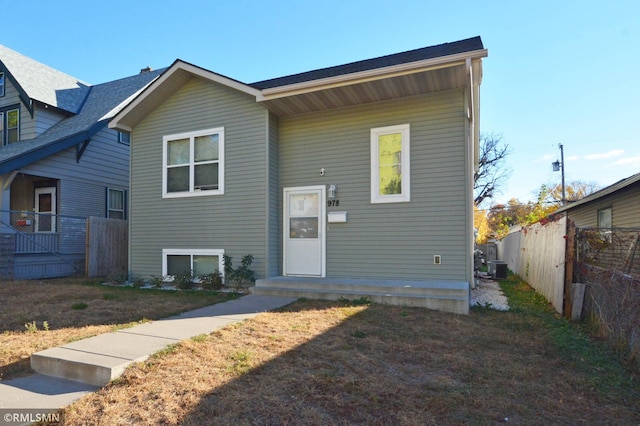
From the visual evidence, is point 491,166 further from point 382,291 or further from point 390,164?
point 382,291

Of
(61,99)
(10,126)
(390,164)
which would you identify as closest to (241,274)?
(390,164)

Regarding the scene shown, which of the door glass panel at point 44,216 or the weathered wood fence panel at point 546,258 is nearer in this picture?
the weathered wood fence panel at point 546,258

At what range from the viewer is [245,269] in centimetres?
789

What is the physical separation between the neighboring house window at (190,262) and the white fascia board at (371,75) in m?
3.63

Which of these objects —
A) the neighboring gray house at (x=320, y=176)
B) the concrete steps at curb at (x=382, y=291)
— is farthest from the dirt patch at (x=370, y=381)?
the neighboring gray house at (x=320, y=176)

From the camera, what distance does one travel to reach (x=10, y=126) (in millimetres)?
13383

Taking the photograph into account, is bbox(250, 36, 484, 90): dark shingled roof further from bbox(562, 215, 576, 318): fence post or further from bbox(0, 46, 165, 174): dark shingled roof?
bbox(0, 46, 165, 174): dark shingled roof

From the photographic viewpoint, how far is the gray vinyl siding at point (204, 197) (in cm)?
809

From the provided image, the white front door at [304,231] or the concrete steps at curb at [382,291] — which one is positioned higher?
the white front door at [304,231]

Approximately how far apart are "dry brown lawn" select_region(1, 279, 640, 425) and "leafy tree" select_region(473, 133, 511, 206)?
28.0 metres

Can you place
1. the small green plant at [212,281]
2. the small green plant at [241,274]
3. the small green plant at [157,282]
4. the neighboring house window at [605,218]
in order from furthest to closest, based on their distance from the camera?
the neighboring house window at [605,218] → the small green plant at [157,282] → the small green plant at [212,281] → the small green plant at [241,274]

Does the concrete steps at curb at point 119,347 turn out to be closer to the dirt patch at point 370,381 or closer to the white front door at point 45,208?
the dirt patch at point 370,381

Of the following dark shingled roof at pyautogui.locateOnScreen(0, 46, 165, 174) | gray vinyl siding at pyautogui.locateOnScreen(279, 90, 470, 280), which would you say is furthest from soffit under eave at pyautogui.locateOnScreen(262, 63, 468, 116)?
dark shingled roof at pyautogui.locateOnScreen(0, 46, 165, 174)

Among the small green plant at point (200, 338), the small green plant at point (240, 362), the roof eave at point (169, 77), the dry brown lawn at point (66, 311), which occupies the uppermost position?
the roof eave at point (169, 77)
